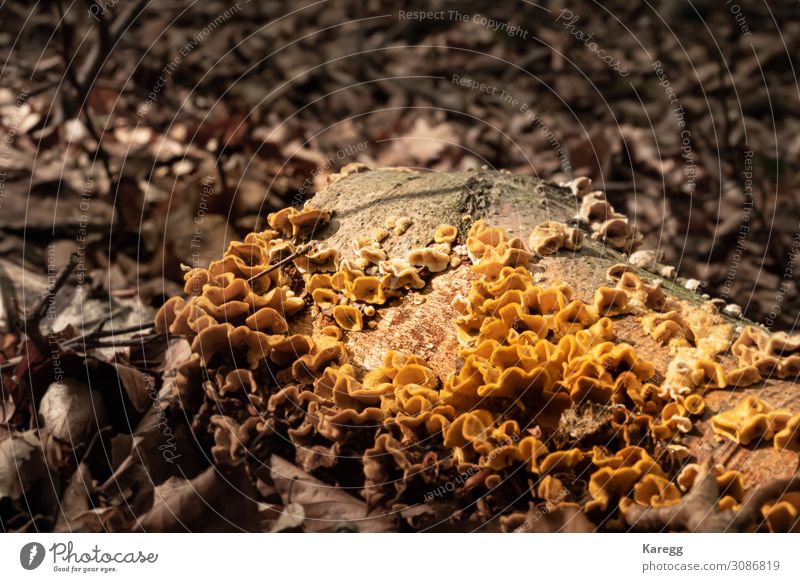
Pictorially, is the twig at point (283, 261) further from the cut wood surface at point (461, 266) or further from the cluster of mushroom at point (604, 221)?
the cluster of mushroom at point (604, 221)

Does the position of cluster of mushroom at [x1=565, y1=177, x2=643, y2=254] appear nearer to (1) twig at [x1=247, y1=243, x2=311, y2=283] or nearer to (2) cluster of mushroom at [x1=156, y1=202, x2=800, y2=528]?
(2) cluster of mushroom at [x1=156, y1=202, x2=800, y2=528]

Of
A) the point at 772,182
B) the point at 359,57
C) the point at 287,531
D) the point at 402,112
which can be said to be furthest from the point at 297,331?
the point at 772,182

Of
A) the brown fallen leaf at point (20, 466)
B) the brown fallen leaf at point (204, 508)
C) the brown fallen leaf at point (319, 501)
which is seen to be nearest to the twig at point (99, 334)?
the brown fallen leaf at point (20, 466)

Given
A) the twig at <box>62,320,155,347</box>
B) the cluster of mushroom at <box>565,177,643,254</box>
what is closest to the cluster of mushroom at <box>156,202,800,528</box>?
the twig at <box>62,320,155,347</box>

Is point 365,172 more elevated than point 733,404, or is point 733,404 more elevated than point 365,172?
point 365,172

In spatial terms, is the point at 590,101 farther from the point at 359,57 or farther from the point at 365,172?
the point at 365,172

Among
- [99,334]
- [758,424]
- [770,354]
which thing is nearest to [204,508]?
[99,334]
